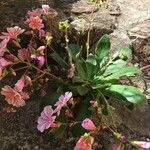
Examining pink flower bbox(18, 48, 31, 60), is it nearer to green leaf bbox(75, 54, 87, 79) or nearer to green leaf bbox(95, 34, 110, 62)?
green leaf bbox(75, 54, 87, 79)

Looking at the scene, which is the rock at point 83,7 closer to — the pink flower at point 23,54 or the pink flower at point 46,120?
the pink flower at point 23,54

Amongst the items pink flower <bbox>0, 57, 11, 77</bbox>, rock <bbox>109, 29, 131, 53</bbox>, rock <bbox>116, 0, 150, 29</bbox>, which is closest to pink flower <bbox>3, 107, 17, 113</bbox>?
pink flower <bbox>0, 57, 11, 77</bbox>

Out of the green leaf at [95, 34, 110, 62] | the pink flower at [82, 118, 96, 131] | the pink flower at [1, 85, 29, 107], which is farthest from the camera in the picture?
A: the green leaf at [95, 34, 110, 62]

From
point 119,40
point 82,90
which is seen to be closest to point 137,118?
point 82,90

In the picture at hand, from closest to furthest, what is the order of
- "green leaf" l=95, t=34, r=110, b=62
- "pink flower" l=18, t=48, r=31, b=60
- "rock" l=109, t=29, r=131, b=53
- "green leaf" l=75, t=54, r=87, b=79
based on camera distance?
"pink flower" l=18, t=48, r=31, b=60 < "green leaf" l=75, t=54, r=87, b=79 < "green leaf" l=95, t=34, r=110, b=62 < "rock" l=109, t=29, r=131, b=53

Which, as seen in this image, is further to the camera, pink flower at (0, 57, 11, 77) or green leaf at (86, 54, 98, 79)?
green leaf at (86, 54, 98, 79)

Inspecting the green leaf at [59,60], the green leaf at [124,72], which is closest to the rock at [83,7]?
the green leaf at [59,60]

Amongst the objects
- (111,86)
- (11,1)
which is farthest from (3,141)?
(11,1)
